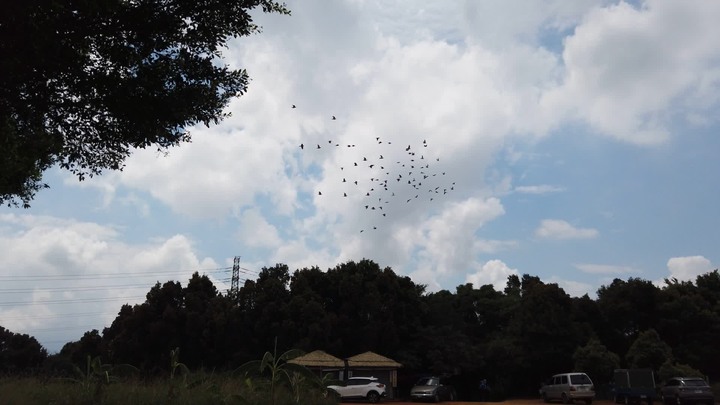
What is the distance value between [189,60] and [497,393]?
1495 inches

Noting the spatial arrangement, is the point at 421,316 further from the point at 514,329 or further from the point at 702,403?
the point at 702,403

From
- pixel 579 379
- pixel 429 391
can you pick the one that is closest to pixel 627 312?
pixel 579 379

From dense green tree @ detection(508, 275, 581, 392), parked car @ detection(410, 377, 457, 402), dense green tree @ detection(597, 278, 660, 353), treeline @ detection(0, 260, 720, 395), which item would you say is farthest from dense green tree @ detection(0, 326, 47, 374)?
dense green tree @ detection(597, 278, 660, 353)

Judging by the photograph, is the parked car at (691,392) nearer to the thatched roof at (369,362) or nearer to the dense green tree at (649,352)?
the dense green tree at (649,352)

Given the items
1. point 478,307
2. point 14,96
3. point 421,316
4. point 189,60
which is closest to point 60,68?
point 14,96

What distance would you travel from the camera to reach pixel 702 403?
97.1 ft

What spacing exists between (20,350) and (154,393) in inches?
2422

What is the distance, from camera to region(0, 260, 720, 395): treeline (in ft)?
131

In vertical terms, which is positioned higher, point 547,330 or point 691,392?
point 547,330

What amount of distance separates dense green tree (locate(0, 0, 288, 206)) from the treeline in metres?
33.2

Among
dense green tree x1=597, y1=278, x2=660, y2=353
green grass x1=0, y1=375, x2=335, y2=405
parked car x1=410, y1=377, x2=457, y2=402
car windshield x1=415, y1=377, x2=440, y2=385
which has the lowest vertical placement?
parked car x1=410, y1=377, x2=457, y2=402

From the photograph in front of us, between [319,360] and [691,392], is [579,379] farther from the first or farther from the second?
[319,360]

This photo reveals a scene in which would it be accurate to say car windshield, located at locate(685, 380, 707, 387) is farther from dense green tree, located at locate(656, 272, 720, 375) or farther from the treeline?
dense green tree, located at locate(656, 272, 720, 375)

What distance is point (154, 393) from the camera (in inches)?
369
